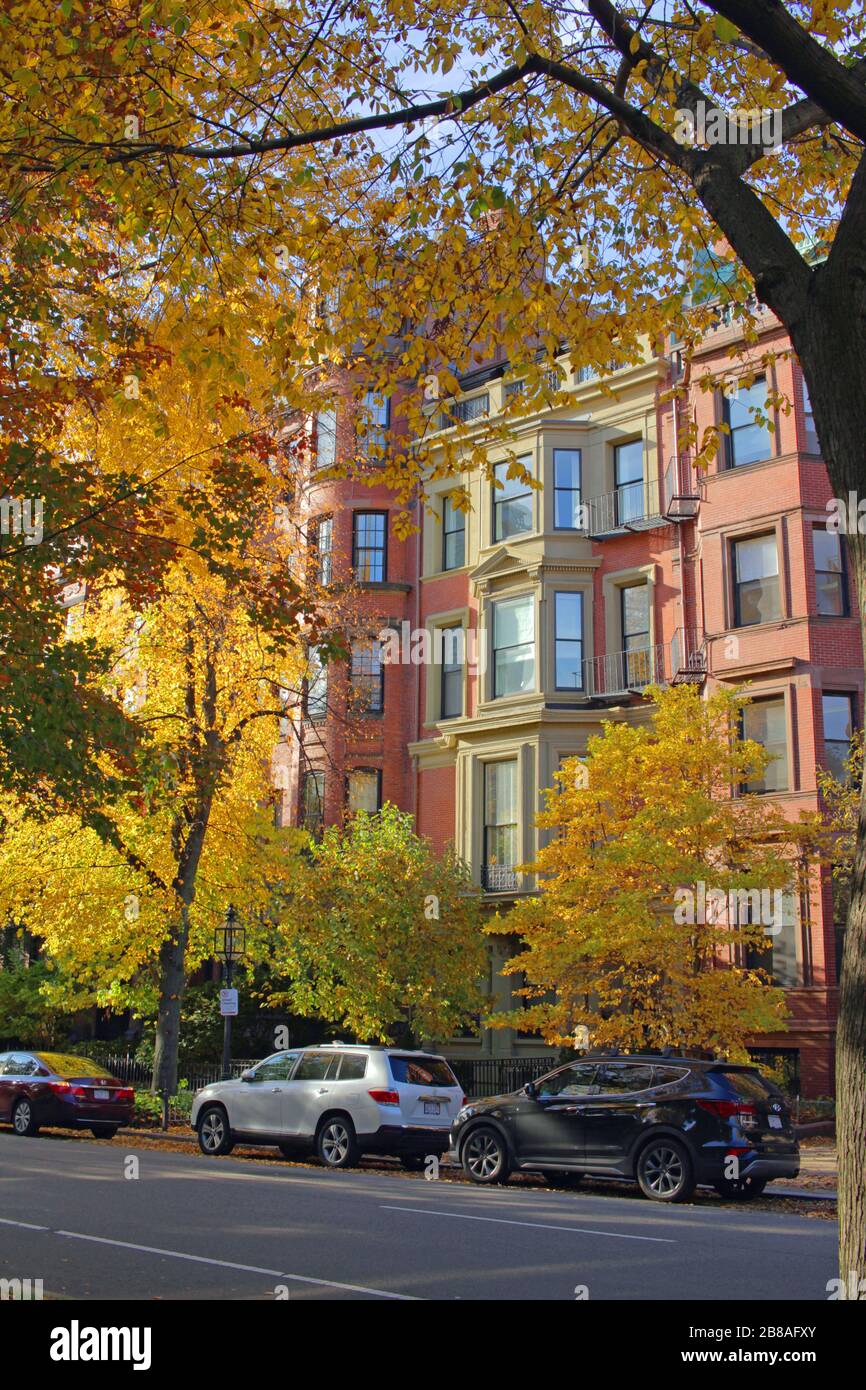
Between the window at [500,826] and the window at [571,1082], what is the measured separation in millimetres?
13806

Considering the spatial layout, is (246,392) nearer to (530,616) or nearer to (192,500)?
(192,500)

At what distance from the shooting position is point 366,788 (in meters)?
35.8

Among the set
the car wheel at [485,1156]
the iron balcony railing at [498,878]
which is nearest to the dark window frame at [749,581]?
the iron balcony railing at [498,878]

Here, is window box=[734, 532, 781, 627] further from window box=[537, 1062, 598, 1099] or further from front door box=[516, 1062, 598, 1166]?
front door box=[516, 1062, 598, 1166]

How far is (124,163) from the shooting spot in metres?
9.11

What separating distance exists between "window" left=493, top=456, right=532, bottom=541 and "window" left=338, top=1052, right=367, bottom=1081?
55.8ft

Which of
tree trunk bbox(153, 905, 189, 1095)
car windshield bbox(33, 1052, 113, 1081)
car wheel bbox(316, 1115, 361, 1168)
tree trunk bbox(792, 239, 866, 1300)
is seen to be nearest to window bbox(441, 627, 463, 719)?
tree trunk bbox(153, 905, 189, 1095)

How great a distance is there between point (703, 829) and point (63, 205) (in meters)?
15.5

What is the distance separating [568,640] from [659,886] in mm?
11226

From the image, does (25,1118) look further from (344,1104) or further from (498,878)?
(498,878)

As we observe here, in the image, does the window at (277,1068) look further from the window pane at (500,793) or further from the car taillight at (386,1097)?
the window pane at (500,793)

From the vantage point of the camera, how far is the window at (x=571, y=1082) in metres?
17.5

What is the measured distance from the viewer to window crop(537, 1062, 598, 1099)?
17547 millimetres

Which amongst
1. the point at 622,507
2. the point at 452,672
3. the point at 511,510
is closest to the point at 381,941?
the point at 452,672
